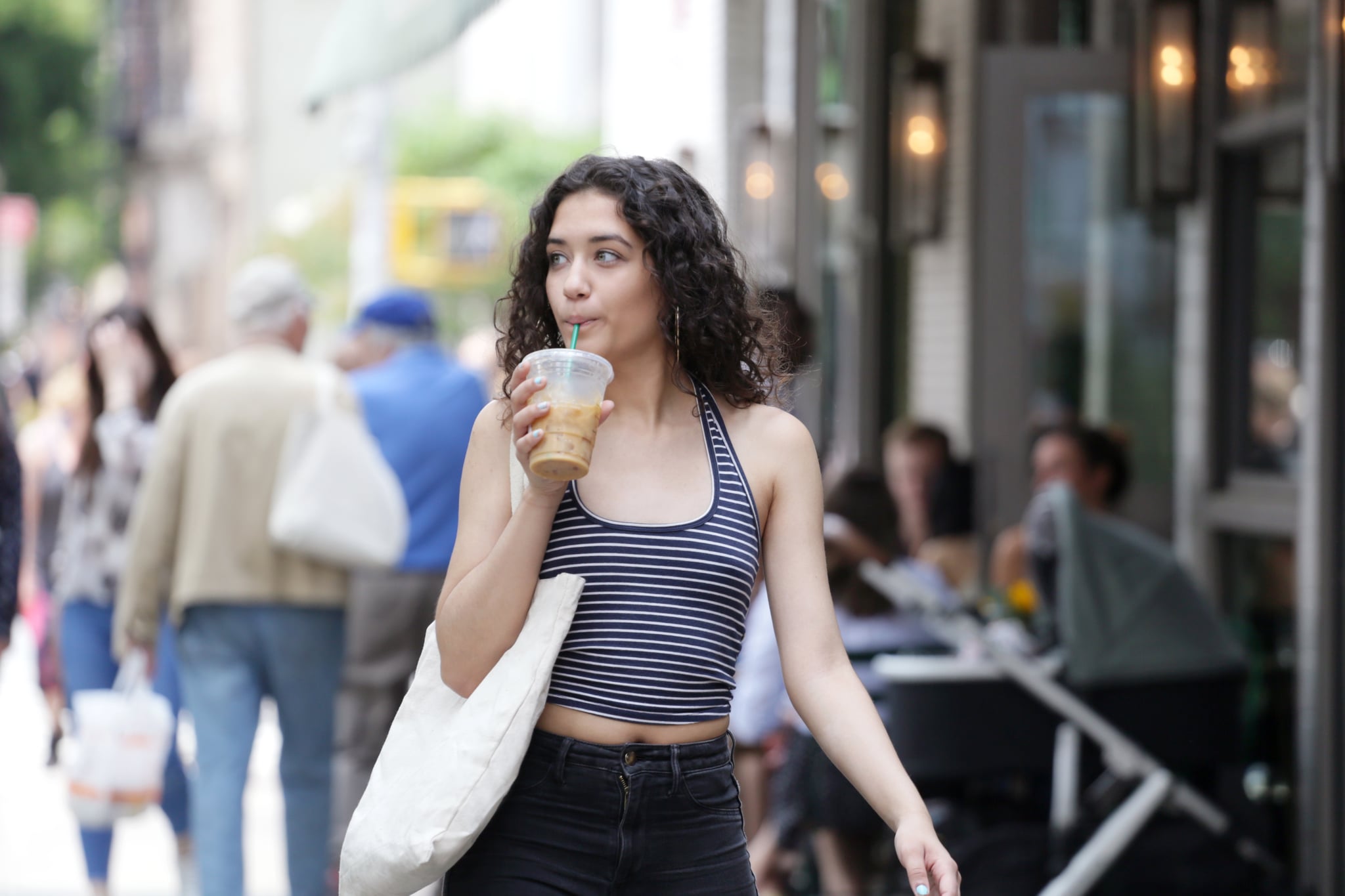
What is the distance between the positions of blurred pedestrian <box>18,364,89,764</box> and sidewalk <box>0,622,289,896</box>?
0.36 metres

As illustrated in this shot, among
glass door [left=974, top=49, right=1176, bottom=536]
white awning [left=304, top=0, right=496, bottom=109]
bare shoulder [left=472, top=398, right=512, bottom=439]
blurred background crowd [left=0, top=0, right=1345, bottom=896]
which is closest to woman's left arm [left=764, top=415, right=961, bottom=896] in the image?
bare shoulder [left=472, top=398, right=512, bottom=439]

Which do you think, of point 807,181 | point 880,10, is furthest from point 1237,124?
point 880,10

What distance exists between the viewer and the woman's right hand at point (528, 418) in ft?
7.25

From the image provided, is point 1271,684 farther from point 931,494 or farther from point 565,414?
point 565,414

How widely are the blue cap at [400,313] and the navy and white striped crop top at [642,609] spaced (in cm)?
Answer: 454

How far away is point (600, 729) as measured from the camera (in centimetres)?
243

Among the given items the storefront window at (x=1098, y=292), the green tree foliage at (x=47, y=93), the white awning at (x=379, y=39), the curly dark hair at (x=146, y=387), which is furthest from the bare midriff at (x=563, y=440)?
the green tree foliage at (x=47, y=93)

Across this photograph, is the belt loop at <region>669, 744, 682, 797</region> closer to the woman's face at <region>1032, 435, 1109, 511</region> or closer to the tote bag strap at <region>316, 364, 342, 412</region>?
the tote bag strap at <region>316, 364, 342, 412</region>

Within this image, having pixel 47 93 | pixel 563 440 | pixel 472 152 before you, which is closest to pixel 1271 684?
pixel 563 440

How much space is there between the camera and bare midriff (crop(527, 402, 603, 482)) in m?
2.21

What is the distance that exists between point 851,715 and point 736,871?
0.29 metres

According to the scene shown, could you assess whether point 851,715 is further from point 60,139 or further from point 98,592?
point 60,139

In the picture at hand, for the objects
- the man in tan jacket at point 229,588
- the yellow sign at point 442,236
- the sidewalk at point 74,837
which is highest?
the yellow sign at point 442,236

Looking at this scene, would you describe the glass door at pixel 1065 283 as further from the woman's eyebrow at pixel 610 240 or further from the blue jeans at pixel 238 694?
the woman's eyebrow at pixel 610 240
